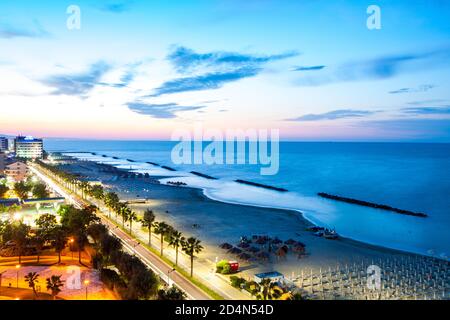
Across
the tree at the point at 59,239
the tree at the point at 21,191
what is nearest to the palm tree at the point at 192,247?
the tree at the point at 59,239

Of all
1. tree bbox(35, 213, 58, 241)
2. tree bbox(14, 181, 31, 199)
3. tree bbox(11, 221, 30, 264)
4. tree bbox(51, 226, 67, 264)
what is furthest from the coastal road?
tree bbox(14, 181, 31, 199)

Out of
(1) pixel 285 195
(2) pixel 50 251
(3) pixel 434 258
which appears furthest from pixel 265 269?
(1) pixel 285 195

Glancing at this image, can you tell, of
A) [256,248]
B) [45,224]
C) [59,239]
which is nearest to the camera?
[59,239]

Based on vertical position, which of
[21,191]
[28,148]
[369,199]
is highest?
[28,148]

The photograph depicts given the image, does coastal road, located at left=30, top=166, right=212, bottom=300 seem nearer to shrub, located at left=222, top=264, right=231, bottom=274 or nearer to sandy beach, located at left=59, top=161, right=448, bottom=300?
shrub, located at left=222, top=264, right=231, bottom=274

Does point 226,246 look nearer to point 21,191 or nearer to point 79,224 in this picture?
point 79,224

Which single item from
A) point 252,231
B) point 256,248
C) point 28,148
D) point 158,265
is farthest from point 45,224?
point 28,148

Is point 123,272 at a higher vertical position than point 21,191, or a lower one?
lower

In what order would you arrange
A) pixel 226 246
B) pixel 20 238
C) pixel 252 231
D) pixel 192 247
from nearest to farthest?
1. pixel 192 247
2. pixel 20 238
3. pixel 226 246
4. pixel 252 231
